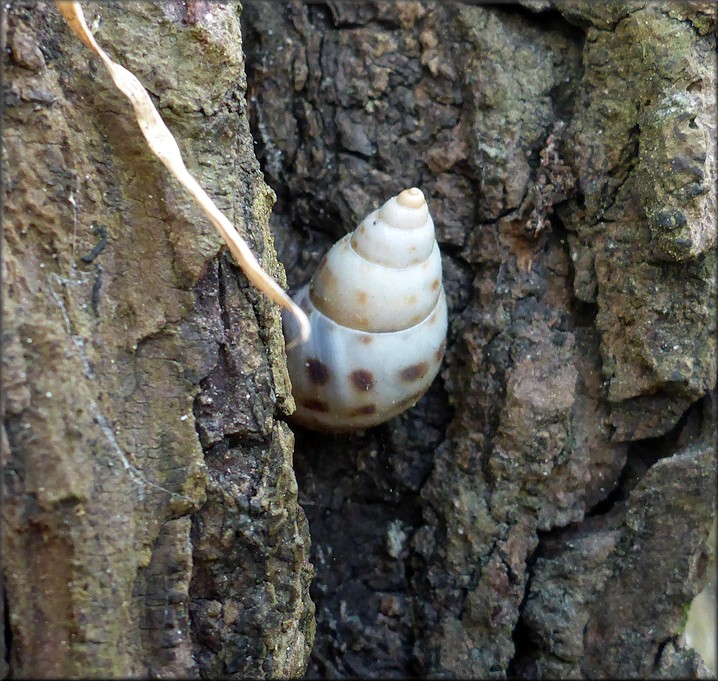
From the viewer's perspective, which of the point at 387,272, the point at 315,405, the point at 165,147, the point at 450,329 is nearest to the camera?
the point at 165,147

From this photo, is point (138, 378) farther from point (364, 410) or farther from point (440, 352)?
point (440, 352)

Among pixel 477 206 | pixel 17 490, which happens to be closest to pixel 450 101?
pixel 477 206

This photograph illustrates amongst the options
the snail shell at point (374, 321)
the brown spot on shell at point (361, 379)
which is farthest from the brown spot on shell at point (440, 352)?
the brown spot on shell at point (361, 379)

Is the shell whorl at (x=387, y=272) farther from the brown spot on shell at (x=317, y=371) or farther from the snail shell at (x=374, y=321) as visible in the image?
the brown spot on shell at (x=317, y=371)

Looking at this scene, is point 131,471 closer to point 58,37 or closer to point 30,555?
point 30,555

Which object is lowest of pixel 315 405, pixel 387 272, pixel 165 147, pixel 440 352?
pixel 315 405

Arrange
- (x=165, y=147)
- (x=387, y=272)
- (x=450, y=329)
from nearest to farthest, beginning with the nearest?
(x=165, y=147) < (x=387, y=272) < (x=450, y=329)

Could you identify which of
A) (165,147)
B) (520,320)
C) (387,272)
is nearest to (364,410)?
(387,272)
